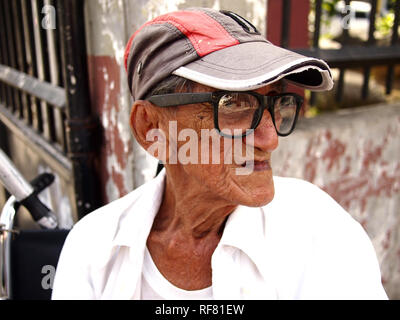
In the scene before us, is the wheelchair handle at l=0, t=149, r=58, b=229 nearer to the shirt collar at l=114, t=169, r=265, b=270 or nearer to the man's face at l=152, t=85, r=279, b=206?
the shirt collar at l=114, t=169, r=265, b=270

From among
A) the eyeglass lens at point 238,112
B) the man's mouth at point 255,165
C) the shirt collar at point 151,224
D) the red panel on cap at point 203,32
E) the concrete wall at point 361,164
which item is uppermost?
the red panel on cap at point 203,32

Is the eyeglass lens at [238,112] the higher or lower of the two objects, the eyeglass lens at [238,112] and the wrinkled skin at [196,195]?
the higher

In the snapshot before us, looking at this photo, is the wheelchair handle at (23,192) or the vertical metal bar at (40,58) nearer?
the wheelchair handle at (23,192)

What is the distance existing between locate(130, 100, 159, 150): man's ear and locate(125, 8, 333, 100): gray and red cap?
35mm

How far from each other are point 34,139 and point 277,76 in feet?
10.7

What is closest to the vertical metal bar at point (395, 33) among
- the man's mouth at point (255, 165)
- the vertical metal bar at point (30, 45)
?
the man's mouth at point (255, 165)

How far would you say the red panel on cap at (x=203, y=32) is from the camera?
1.25 metres

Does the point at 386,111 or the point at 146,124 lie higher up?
the point at 146,124

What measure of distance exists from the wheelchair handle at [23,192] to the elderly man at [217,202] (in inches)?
17.2

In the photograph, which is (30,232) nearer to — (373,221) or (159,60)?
(159,60)

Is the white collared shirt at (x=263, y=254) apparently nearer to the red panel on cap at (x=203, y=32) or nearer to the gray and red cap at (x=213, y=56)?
the gray and red cap at (x=213, y=56)

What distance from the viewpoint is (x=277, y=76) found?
117cm
